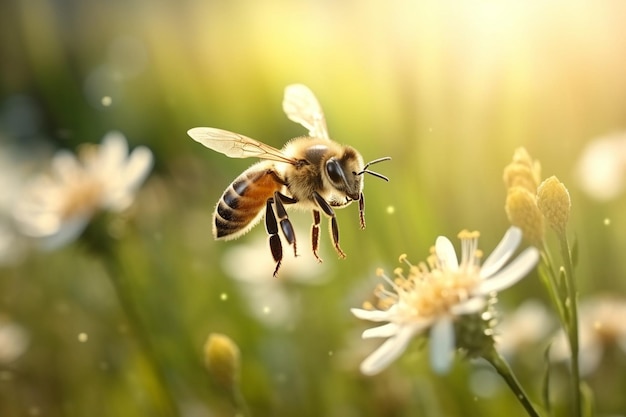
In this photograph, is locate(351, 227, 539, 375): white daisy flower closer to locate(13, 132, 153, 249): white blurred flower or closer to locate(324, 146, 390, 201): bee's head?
locate(324, 146, 390, 201): bee's head

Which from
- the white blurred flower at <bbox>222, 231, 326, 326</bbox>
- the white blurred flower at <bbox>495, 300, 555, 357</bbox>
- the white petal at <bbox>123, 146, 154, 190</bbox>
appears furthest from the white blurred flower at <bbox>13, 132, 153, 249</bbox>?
the white blurred flower at <bbox>495, 300, 555, 357</bbox>

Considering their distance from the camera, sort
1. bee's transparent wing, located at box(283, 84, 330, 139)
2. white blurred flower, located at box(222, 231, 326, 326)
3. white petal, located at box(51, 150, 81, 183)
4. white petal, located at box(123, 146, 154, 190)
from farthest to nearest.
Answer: white blurred flower, located at box(222, 231, 326, 326)
white petal, located at box(51, 150, 81, 183)
white petal, located at box(123, 146, 154, 190)
bee's transparent wing, located at box(283, 84, 330, 139)

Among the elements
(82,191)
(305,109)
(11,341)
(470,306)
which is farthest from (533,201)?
(11,341)

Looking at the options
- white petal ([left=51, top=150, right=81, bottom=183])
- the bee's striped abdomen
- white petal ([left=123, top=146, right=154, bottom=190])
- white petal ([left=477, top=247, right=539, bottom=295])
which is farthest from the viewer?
white petal ([left=51, top=150, right=81, bottom=183])

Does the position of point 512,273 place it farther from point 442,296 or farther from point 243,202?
point 243,202

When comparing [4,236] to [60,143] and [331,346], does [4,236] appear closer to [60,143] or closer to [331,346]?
[60,143]

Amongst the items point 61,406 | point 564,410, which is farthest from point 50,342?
point 564,410

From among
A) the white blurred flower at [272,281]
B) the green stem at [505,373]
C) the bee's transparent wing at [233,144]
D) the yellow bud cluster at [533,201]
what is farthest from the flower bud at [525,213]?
the white blurred flower at [272,281]
